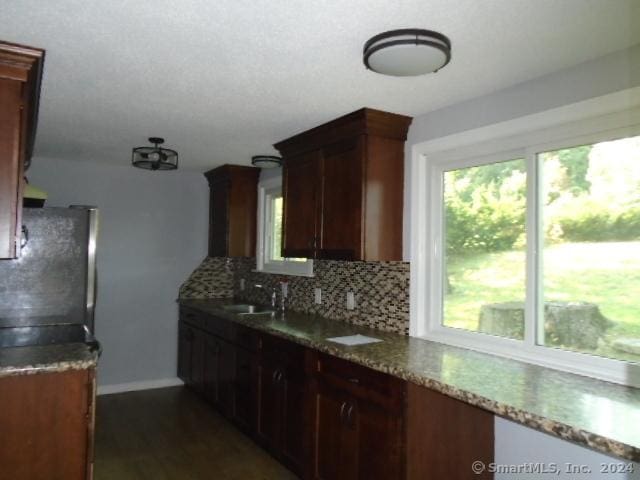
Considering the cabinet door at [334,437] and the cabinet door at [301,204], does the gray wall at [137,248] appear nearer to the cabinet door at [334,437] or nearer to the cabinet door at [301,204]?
the cabinet door at [301,204]

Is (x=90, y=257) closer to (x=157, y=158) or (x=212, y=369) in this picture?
(x=157, y=158)

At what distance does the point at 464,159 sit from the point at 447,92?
417 millimetres

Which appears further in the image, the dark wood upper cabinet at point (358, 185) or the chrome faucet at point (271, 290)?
the chrome faucet at point (271, 290)

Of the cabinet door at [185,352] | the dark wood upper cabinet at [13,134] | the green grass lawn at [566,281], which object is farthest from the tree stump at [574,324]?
the cabinet door at [185,352]

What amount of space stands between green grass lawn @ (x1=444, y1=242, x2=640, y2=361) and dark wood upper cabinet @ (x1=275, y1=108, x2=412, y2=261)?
46cm

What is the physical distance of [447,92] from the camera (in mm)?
2367

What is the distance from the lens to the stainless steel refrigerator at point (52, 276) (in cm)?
324

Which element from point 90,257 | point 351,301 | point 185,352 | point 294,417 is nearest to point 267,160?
point 351,301

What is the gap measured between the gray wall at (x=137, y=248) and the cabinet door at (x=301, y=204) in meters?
1.84

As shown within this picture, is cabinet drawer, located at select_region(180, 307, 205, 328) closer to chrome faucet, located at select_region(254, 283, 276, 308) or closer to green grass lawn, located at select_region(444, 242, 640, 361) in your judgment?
chrome faucet, located at select_region(254, 283, 276, 308)

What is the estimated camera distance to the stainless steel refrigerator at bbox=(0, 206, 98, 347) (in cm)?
324

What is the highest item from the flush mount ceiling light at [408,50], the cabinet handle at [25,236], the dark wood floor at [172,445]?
the flush mount ceiling light at [408,50]

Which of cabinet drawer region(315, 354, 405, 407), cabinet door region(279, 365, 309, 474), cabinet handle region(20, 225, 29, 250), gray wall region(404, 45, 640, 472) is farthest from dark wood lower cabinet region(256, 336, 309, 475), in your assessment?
cabinet handle region(20, 225, 29, 250)

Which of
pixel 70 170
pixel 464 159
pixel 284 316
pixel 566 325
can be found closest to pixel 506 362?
pixel 566 325
